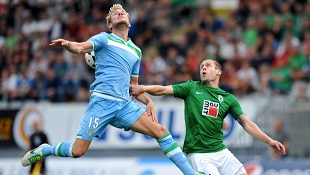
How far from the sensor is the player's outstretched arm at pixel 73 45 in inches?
451

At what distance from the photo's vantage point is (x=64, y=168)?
2091cm

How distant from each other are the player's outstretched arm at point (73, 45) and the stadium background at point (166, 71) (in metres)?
7.79

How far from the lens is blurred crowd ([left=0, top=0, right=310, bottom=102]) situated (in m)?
22.3

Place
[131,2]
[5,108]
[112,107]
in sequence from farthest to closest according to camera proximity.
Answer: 1. [131,2]
2. [5,108]
3. [112,107]

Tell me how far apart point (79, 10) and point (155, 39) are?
371 cm

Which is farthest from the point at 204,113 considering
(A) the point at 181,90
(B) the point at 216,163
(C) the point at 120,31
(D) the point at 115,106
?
(C) the point at 120,31

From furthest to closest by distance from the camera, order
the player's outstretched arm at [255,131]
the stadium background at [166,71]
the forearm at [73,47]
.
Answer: the stadium background at [166,71], the player's outstretched arm at [255,131], the forearm at [73,47]

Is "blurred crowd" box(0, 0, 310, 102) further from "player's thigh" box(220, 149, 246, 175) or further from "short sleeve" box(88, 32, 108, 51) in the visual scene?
"short sleeve" box(88, 32, 108, 51)

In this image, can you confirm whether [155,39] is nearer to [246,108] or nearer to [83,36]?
[83,36]

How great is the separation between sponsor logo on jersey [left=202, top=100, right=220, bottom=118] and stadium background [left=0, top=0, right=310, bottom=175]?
20.3ft

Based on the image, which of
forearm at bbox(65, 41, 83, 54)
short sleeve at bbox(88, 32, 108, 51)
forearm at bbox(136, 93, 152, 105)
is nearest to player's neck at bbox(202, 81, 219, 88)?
forearm at bbox(136, 93, 152, 105)

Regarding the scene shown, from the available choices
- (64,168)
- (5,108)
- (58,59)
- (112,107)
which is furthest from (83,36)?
(112,107)

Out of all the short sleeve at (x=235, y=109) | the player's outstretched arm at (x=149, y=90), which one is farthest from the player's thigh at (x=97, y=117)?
the short sleeve at (x=235, y=109)

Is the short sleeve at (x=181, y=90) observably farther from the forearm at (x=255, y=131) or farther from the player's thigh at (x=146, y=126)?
the forearm at (x=255, y=131)
